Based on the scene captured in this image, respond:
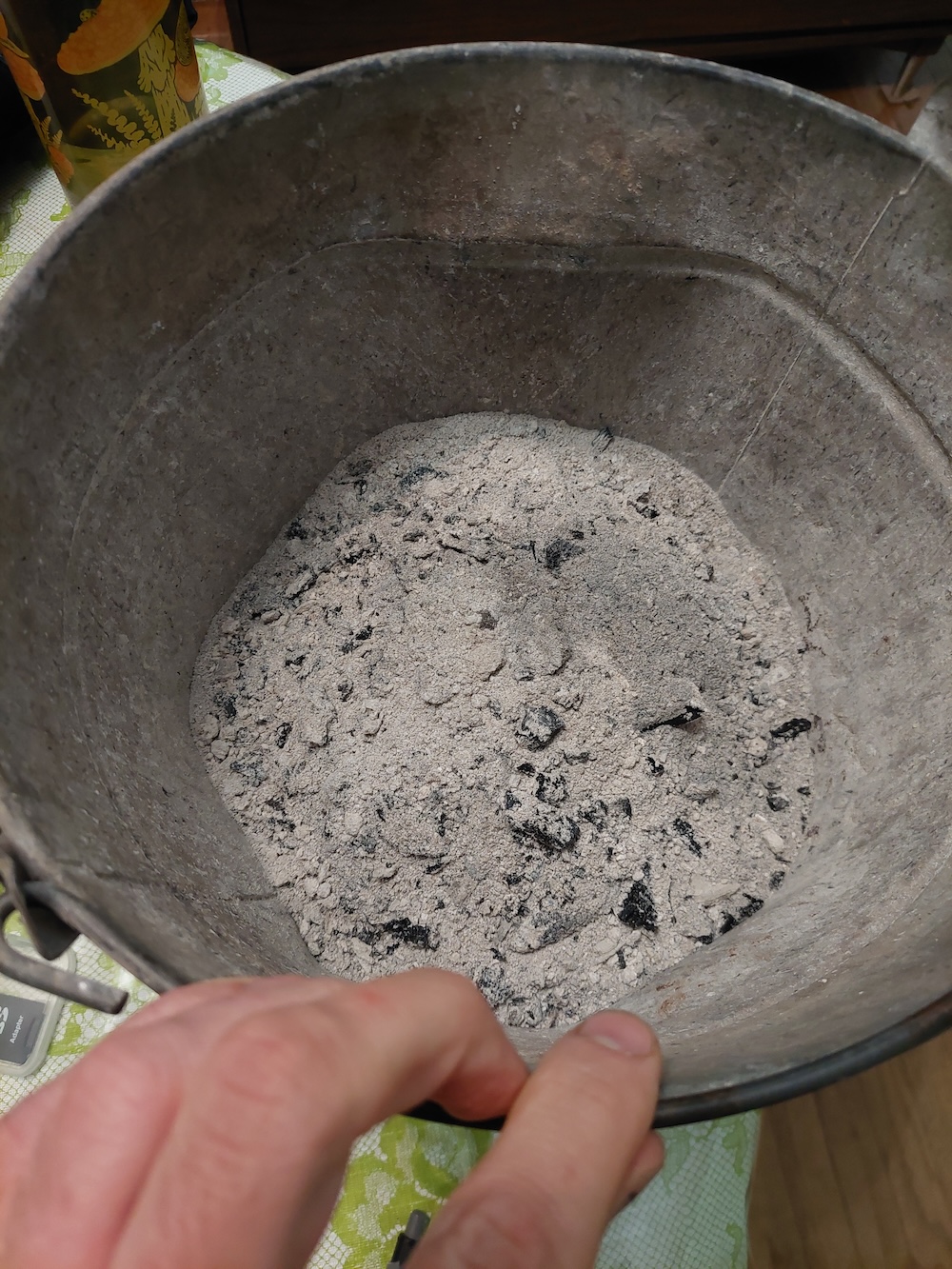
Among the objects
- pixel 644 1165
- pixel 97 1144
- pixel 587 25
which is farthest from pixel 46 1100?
pixel 587 25

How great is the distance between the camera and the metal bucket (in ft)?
1.79

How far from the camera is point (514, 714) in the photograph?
793 mm

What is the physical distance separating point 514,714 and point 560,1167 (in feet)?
1.57

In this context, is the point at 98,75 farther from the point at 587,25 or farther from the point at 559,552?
the point at 587,25

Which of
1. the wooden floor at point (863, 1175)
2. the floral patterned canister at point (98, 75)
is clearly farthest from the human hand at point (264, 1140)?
the floral patterned canister at point (98, 75)

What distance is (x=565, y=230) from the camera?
0.82 m

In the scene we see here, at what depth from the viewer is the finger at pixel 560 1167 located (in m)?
0.30

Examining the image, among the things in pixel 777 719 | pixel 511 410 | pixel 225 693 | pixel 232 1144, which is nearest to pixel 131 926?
pixel 232 1144

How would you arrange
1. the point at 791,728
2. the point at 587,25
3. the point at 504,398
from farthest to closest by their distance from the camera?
the point at 587,25 → the point at 504,398 → the point at 791,728

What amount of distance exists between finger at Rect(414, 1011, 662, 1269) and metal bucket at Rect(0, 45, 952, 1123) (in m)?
0.05

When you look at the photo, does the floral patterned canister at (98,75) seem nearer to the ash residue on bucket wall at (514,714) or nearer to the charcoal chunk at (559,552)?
the ash residue on bucket wall at (514,714)

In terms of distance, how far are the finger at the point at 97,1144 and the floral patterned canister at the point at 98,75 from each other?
911 millimetres

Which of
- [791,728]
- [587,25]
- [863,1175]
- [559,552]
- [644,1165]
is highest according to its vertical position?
[587,25]

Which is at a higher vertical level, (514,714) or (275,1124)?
(514,714)
